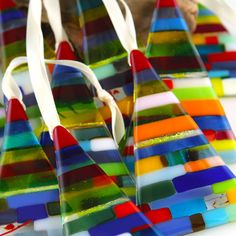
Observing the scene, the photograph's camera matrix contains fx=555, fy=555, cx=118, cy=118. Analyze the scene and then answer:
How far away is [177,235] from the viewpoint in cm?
58

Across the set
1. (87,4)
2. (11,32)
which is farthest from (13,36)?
(87,4)

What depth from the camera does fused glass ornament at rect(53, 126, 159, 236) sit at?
0.56m

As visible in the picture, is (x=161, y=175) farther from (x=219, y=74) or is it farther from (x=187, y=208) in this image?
(x=219, y=74)

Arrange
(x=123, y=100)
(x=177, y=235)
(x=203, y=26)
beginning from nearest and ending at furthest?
(x=177, y=235), (x=123, y=100), (x=203, y=26)

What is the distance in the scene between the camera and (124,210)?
22.2 inches

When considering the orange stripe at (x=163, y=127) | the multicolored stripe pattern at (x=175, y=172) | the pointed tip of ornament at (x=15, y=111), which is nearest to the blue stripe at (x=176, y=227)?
the multicolored stripe pattern at (x=175, y=172)

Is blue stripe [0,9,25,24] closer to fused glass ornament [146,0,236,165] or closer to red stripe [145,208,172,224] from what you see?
fused glass ornament [146,0,236,165]

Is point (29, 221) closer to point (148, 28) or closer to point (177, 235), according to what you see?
point (177, 235)

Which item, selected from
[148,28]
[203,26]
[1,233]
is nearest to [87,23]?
[148,28]

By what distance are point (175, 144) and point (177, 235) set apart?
0.10 meters

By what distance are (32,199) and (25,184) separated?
2 centimetres

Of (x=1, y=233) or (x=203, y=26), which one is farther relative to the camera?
(x=203, y=26)

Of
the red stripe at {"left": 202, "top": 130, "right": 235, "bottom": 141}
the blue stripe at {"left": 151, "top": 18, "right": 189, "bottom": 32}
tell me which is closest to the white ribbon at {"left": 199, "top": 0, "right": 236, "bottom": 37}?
the blue stripe at {"left": 151, "top": 18, "right": 189, "bottom": 32}

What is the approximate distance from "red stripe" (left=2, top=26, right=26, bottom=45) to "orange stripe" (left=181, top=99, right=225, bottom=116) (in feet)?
0.82
